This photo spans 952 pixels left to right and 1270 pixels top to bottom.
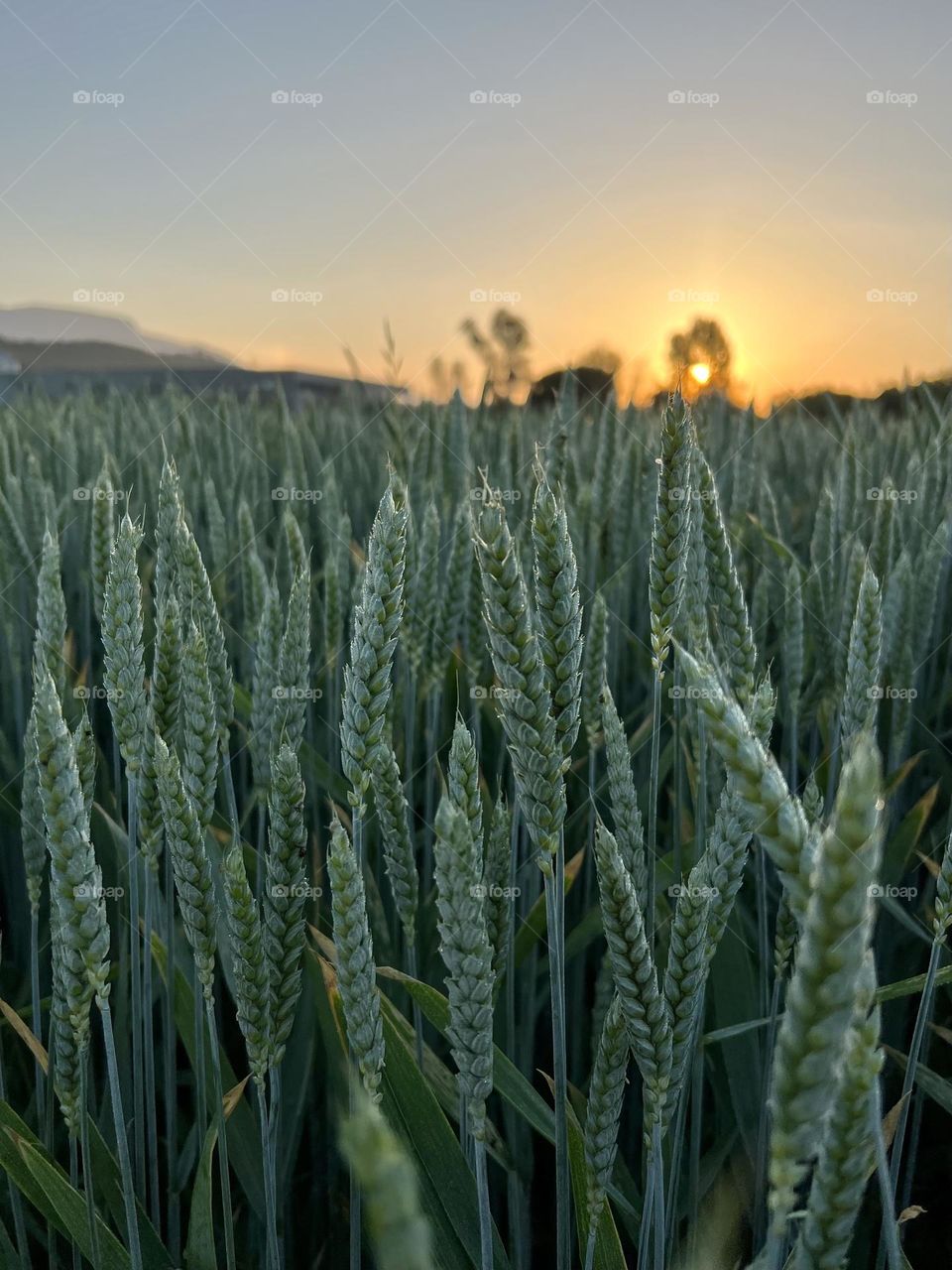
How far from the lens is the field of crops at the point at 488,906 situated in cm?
52

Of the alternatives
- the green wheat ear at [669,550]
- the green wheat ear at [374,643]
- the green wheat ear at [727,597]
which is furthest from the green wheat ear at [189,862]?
the green wheat ear at [727,597]

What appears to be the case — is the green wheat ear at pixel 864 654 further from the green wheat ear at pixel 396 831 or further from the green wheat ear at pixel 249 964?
the green wheat ear at pixel 249 964

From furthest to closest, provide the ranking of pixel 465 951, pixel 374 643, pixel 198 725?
pixel 198 725 < pixel 374 643 < pixel 465 951

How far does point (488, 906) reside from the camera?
86 cm

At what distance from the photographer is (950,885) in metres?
0.71

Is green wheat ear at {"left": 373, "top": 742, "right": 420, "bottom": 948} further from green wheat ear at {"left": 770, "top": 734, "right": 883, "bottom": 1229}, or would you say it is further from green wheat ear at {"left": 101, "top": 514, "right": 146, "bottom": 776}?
green wheat ear at {"left": 770, "top": 734, "right": 883, "bottom": 1229}

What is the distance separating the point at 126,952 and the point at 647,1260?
2.43 ft

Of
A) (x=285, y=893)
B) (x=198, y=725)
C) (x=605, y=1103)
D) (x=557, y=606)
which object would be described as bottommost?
(x=605, y=1103)

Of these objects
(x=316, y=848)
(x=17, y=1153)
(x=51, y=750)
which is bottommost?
(x=17, y=1153)

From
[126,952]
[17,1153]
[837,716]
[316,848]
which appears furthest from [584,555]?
[17,1153]

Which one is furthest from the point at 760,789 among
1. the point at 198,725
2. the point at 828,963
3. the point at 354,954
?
the point at 198,725

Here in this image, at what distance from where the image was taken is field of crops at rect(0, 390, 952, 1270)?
521 millimetres

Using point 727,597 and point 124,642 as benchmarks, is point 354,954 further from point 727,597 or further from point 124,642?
point 727,597

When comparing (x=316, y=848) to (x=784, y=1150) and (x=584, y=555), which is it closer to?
(x=584, y=555)
